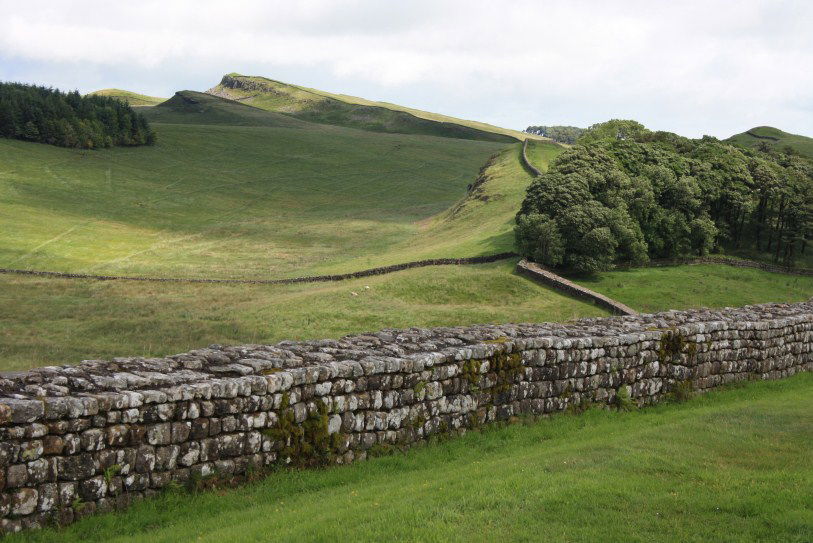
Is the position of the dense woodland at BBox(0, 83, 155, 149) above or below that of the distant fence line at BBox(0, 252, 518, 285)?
above

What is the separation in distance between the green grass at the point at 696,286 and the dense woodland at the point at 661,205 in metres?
1.99

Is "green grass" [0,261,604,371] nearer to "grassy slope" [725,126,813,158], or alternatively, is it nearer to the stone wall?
the stone wall

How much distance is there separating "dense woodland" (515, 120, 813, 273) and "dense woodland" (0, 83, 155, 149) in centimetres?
8619

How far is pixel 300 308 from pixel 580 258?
20.2 metres

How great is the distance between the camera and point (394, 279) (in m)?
53.1

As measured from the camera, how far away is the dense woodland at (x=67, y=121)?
126688mm

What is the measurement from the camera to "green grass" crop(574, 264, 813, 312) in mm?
51125

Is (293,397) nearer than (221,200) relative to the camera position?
Yes

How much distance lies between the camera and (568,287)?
166ft

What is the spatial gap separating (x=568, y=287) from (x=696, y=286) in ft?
34.9

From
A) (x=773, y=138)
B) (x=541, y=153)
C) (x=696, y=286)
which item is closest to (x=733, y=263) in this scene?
(x=696, y=286)

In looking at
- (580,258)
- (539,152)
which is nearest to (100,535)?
(580,258)

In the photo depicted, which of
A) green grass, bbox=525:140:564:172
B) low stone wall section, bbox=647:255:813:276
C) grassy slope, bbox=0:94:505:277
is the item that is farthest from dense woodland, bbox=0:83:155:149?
low stone wall section, bbox=647:255:813:276

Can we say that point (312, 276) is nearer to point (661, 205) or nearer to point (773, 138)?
point (661, 205)
